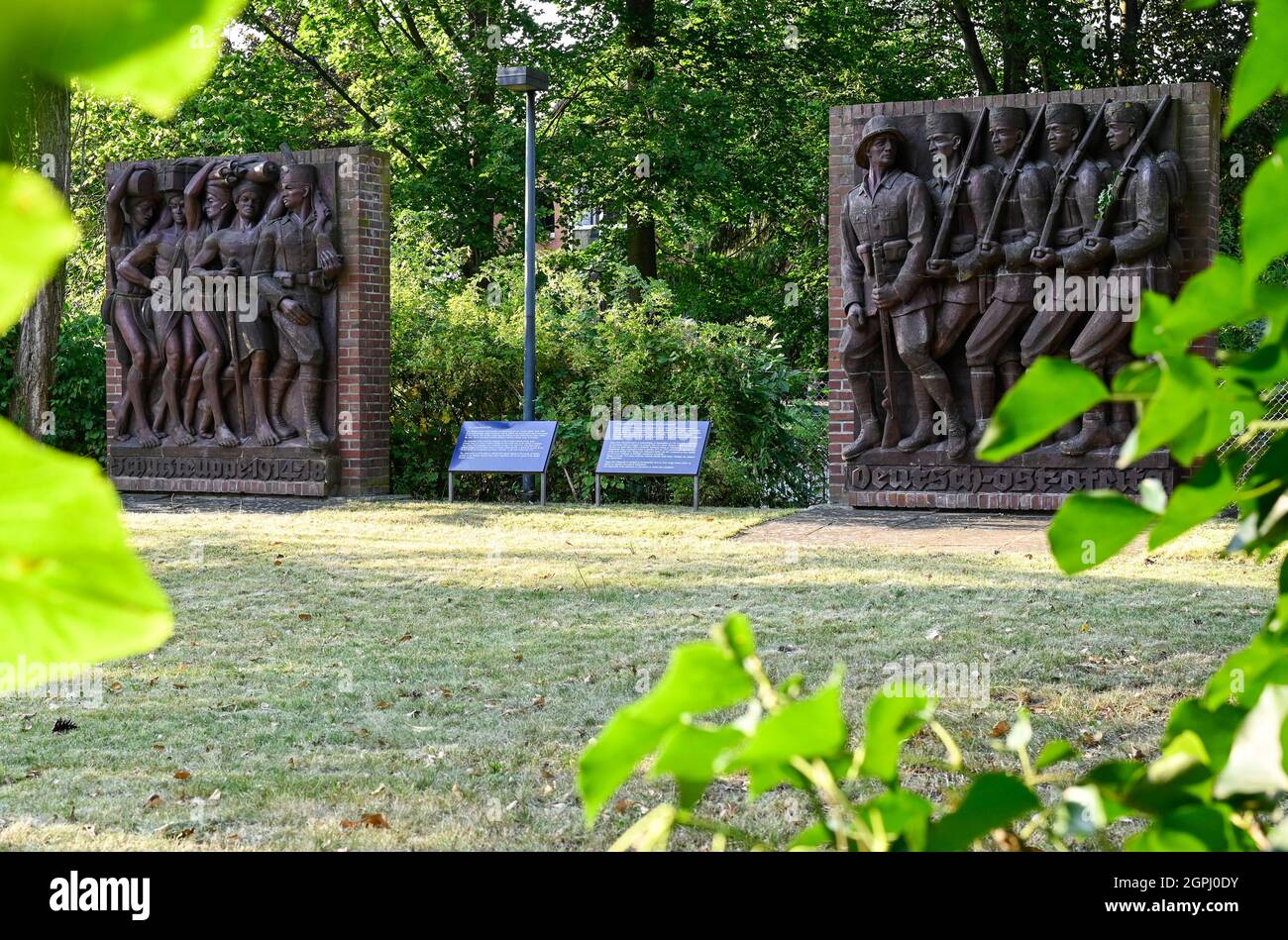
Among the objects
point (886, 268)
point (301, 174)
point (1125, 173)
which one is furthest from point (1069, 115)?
point (301, 174)

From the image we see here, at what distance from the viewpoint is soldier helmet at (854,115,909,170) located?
11.5m

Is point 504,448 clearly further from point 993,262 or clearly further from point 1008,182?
point 1008,182

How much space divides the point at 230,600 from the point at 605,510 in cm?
481

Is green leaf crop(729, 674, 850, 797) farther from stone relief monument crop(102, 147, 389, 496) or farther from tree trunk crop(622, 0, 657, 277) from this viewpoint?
tree trunk crop(622, 0, 657, 277)

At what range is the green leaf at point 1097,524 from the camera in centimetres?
63

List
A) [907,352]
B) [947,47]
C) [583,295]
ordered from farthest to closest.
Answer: [947,47], [583,295], [907,352]

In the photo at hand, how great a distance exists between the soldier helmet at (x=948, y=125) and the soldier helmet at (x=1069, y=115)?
2.35ft

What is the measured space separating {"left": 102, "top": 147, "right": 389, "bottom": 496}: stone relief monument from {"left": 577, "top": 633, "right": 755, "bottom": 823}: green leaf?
13.3 metres

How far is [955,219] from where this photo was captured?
1133 centimetres

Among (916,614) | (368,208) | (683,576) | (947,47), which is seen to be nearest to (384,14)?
(947,47)

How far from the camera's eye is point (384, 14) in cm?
2358
